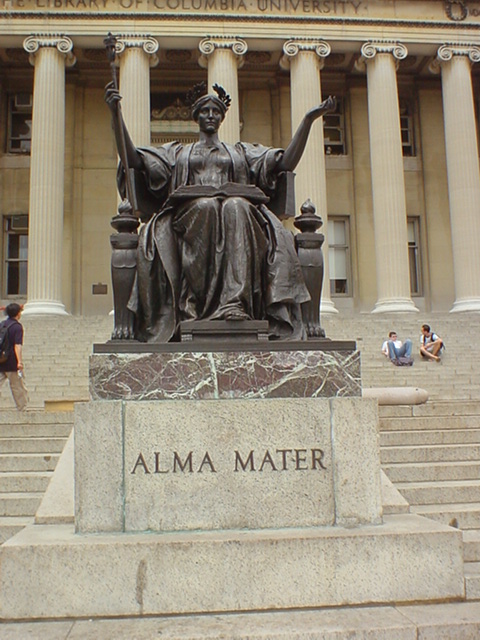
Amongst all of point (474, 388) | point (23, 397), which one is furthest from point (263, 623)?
point (474, 388)

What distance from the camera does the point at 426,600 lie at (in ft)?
12.7

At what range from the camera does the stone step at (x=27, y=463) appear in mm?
6805

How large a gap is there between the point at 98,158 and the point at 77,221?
8.90 feet

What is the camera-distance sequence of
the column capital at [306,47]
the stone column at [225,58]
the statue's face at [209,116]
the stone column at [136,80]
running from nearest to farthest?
the statue's face at [209,116], the stone column at [136,80], the stone column at [225,58], the column capital at [306,47]

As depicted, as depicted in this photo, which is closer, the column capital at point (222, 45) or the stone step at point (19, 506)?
the stone step at point (19, 506)

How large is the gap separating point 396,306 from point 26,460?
17754mm

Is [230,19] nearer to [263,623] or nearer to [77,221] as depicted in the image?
[77,221]

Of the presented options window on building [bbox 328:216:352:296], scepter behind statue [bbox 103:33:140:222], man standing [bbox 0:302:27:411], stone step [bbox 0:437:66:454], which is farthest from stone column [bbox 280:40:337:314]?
scepter behind statue [bbox 103:33:140:222]

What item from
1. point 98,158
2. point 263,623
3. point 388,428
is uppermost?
point 98,158

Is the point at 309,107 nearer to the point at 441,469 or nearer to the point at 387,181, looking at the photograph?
the point at 387,181

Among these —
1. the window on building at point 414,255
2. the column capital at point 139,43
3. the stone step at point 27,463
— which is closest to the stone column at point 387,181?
the window on building at point 414,255

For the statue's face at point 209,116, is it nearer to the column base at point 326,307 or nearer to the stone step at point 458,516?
the stone step at point 458,516

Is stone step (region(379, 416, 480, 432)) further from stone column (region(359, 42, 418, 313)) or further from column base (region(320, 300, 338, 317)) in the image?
stone column (region(359, 42, 418, 313))

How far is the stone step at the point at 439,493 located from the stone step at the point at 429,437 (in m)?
1.31
